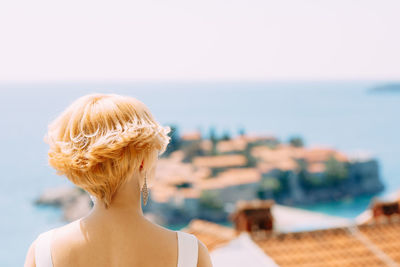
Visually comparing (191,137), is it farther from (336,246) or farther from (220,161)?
(336,246)

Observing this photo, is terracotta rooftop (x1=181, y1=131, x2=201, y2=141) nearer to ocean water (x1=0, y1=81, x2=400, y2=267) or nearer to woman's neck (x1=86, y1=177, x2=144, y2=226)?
ocean water (x1=0, y1=81, x2=400, y2=267)

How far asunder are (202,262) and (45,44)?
58.2 meters

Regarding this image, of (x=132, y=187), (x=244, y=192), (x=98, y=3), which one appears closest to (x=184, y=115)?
(x=98, y=3)

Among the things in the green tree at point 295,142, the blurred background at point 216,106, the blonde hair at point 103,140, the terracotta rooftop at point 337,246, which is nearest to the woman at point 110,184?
the blonde hair at point 103,140

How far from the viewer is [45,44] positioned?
55.0 m

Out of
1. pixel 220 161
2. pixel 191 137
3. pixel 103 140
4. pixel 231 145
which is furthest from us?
pixel 231 145

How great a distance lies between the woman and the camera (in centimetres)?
57

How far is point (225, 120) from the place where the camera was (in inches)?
2363

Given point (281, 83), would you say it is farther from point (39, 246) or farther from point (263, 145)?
point (39, 246)

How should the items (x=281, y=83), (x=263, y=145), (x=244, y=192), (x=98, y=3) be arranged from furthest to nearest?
(x=281, y=83), (x=98, y=3), (x=263, y=145), (x=244, y=192)

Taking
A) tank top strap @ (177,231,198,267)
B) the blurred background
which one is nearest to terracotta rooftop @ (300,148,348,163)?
the blurred background

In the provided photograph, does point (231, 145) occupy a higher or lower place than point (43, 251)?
lower

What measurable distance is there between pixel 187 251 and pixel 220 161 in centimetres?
3242

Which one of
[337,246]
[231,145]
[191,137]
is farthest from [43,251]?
[231,145]
